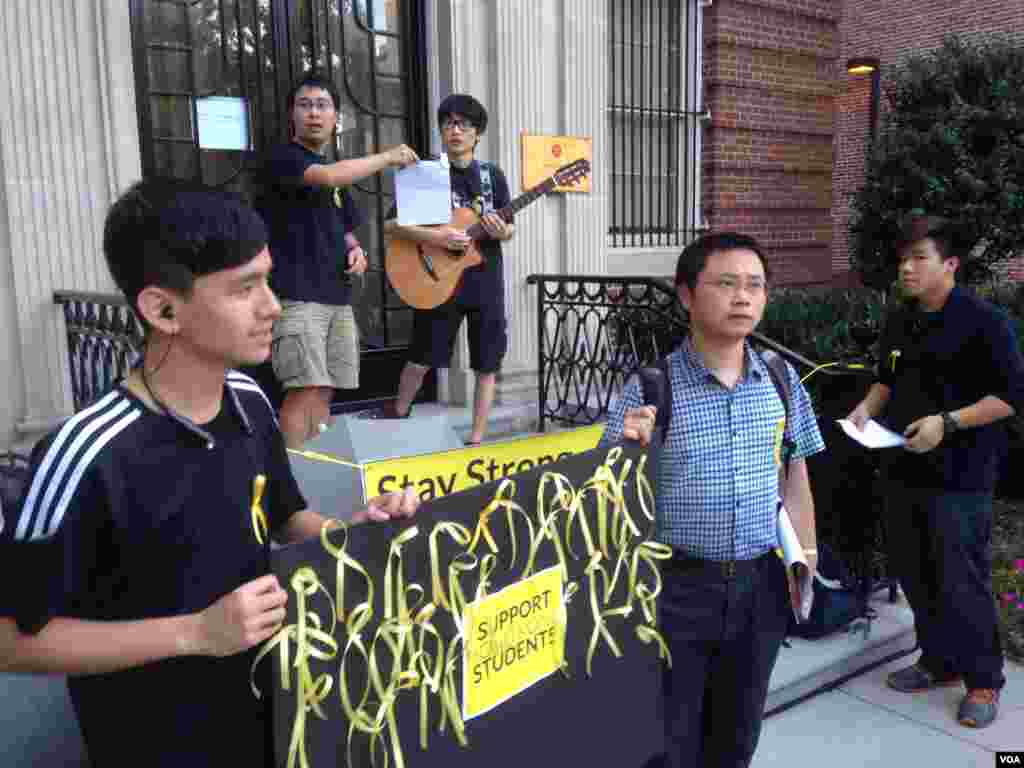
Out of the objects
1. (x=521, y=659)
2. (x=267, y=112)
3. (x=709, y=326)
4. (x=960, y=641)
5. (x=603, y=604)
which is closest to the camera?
(x=521, y=659)

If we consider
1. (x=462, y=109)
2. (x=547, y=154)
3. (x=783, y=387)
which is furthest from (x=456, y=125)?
(x=783, y=387)

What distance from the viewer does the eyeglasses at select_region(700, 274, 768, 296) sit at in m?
2.28

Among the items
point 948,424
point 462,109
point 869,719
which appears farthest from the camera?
point 462,109

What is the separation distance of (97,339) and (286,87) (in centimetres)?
223

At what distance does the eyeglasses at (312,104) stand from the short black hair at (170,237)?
9.68 feet

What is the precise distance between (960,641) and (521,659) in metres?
2.43

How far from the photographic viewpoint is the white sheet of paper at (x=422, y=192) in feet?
16.1

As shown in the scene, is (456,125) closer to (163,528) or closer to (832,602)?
(832,602)

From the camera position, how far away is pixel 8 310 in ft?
16.0

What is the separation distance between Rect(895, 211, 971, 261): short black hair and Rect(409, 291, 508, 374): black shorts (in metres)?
2.41

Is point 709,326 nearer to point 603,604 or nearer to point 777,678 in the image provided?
point 603,604

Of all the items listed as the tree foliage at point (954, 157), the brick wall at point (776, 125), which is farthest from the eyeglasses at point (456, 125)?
the tree foliage at point (954, 157)

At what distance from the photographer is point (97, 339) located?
4.62 m

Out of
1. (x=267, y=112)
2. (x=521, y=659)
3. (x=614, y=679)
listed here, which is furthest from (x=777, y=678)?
(x=267, y=112)
